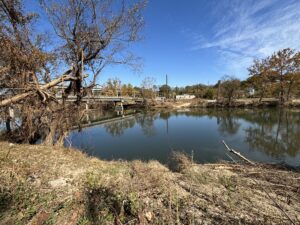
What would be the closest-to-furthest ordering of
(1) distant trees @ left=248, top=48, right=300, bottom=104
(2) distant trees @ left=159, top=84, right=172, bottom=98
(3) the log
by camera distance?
1. (3) the log
2. (1) distant trees @ left=248, top=48, right=300, bottom=104
3. (2) distant trees @ left=159, top=84, right=172, bottom=98

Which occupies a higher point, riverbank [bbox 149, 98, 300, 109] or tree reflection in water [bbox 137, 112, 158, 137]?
riverbank [bbox 149, 98, 300, 109]

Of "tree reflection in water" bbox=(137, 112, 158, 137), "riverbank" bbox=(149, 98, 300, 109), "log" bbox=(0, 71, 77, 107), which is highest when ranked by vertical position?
"log" bbox=(0, 71, 77, 107)

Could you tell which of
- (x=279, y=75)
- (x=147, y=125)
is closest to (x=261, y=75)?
(x=279, y=75)

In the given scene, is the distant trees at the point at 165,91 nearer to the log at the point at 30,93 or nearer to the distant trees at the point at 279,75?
the distant trees at the point at 279,75

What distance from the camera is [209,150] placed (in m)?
9.92

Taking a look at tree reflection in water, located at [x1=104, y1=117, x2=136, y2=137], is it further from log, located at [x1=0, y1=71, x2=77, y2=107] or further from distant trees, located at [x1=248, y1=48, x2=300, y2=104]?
distant trees, located at [x1=248, y1=48, x2=300, y2=104]

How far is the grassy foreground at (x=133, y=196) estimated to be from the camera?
2.83 metres

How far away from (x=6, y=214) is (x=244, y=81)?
4456 cm

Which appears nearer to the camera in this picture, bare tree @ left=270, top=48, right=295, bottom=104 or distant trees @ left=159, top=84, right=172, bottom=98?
bare tree @ left=270, top=48, right=295, bottom=104

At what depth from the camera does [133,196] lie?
323 centimetres

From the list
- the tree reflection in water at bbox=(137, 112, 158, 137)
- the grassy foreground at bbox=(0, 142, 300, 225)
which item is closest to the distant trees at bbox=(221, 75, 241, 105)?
the tree reflection in water at bbox=(137, 112, 158, 137)

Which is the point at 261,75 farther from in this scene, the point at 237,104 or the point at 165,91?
the point at 165,91

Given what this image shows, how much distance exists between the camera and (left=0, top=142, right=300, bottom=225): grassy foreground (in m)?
2.83

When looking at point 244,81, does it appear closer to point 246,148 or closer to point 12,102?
point 246,148
